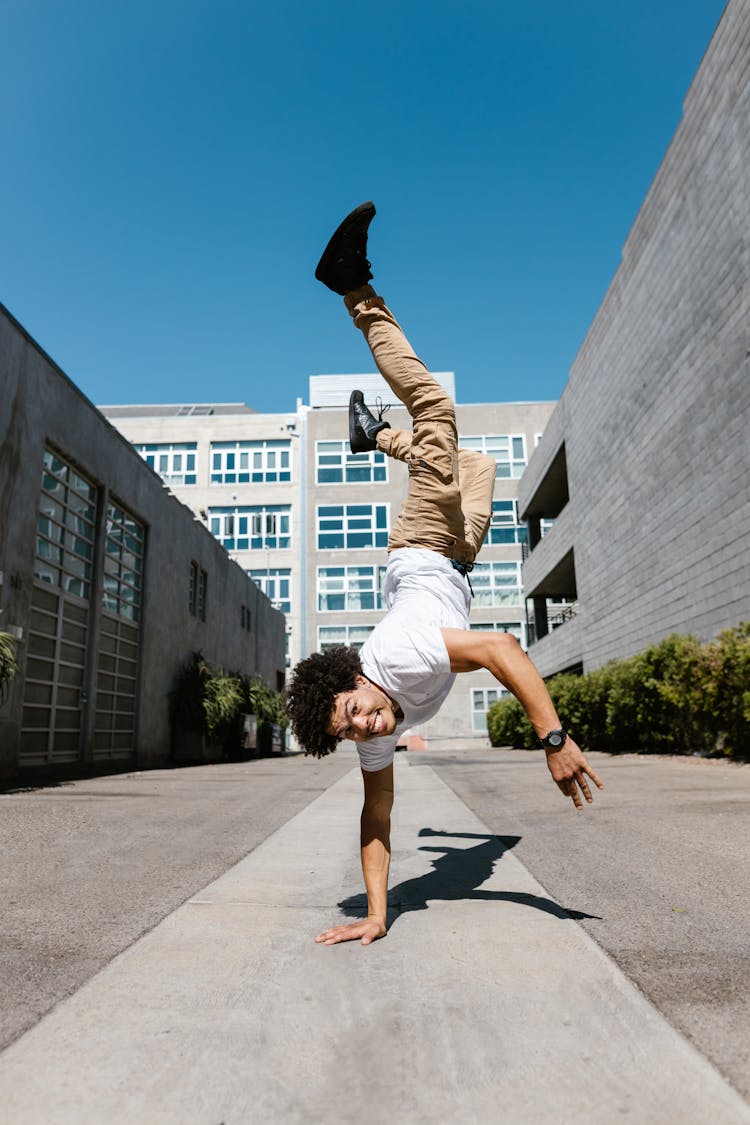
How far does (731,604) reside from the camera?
41.7ft

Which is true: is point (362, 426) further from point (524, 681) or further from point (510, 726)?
point (510, 726)

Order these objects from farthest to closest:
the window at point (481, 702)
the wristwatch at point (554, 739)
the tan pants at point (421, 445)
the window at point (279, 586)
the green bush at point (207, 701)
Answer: the window at point (279, 586), the window at point (481, 702), the green bush at point (207, 701), the tan pants at point (421, 445), the wristwatch at point (554, 739)

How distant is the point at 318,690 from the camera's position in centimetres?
278

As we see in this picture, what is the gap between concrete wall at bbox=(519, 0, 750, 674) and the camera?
12.4m

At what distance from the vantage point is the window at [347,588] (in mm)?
42906

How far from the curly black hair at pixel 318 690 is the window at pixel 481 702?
126 feet

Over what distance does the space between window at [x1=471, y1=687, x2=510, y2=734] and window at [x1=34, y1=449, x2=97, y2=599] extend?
1147 inches

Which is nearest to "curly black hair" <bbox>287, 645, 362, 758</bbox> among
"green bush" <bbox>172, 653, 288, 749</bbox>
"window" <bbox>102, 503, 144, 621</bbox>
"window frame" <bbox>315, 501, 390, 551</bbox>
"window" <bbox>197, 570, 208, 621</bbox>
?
"window" <bbox>102, 503, 144, 621</bbox>

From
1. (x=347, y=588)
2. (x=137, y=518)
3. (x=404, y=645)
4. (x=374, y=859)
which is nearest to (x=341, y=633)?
(x=347, y=588)

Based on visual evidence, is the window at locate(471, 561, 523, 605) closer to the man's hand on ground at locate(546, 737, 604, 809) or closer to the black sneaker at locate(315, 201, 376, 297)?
the black sneaker at locate(315, 201, 376, 297)

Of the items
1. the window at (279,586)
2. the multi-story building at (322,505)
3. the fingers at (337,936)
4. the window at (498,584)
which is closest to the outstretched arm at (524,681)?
the fingers at (337,936)

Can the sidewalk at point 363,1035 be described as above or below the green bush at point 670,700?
below

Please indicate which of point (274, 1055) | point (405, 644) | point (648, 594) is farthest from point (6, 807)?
point (648, 594)

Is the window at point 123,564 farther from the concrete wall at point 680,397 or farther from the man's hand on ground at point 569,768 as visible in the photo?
the man's hand on ground at point 569,768
